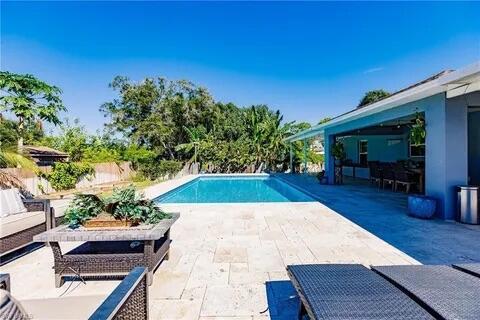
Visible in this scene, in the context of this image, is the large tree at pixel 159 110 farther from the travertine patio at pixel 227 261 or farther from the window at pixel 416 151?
the travertine patio at pixel 227 261

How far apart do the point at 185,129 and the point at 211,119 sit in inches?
117

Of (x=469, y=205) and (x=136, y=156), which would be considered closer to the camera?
(x=469, y=205)

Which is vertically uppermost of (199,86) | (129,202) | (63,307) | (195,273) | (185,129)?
(199,86)

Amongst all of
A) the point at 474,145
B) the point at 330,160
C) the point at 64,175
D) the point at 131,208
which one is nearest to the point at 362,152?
the point at 330,160

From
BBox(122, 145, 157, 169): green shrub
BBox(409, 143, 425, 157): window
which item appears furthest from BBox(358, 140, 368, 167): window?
BBox(122, 145, 157, 169): green shrub

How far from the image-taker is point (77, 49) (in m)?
17.5

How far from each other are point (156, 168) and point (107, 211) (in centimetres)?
1864

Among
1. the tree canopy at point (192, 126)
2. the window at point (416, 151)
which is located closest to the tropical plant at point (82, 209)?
the window at point (416, 151)

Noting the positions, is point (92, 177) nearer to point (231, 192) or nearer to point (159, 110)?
point (231, 192)

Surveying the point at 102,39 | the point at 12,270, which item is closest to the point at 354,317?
the point at 12,270

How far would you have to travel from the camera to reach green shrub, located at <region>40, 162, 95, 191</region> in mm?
14258

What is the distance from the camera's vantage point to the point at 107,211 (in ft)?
12.0

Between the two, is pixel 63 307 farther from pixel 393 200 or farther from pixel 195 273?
pixel 393 200

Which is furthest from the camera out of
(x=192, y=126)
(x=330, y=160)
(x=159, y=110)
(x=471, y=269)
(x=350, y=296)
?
(x=192, y=126)
